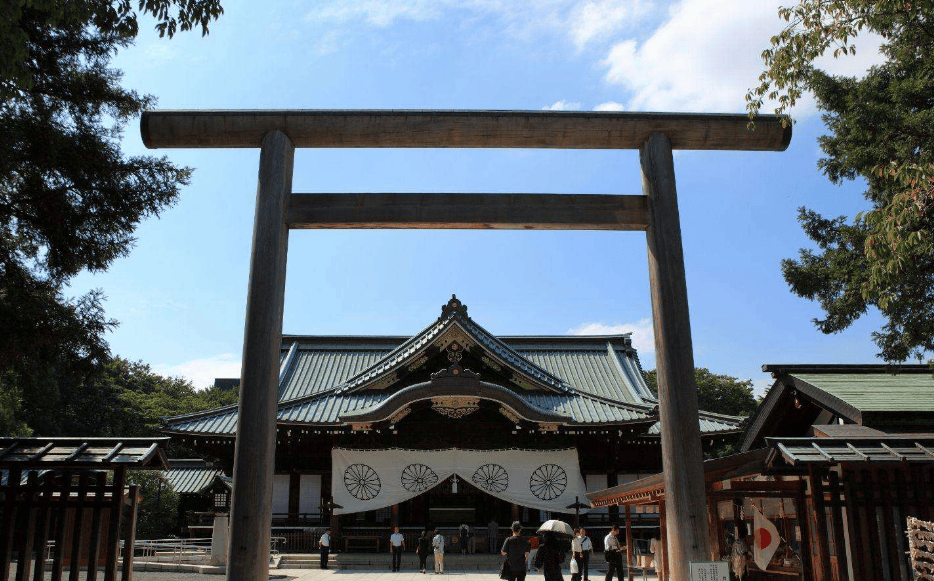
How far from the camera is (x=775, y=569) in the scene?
10312 millimetres

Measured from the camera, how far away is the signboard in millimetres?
6145

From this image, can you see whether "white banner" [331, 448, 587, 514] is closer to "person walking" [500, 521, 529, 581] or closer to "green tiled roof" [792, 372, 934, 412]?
"green tiled roof" [792, 372, 934, 412]

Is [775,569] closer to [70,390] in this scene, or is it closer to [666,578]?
[666,578]

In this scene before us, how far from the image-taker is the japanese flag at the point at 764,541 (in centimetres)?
1000

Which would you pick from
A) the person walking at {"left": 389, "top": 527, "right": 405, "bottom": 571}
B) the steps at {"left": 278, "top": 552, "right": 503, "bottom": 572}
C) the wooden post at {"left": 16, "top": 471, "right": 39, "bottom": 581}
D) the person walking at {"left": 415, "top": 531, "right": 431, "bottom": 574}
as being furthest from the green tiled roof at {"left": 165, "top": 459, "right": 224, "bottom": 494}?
the wooden post at {"left": 16, "top": 471, "right": 39, "bottom": 581}

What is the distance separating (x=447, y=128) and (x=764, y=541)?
7.18 meters

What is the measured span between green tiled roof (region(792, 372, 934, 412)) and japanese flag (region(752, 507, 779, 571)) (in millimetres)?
3370

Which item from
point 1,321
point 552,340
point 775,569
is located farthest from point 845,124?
point 552,340

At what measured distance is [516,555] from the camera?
30.5ft

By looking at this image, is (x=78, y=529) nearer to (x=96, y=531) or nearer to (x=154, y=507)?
(x=96, y=531)

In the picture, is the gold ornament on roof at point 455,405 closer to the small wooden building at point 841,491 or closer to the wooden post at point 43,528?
the small wooden building at point 841,491

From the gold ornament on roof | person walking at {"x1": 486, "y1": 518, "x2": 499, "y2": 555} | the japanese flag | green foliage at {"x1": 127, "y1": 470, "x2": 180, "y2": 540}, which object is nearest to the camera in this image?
→ the japanese flag

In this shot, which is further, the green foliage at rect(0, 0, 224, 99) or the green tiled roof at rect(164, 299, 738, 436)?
the green tiled roof at rect(164, 299, 738, 436)

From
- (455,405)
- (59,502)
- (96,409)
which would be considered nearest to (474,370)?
(455,405)
